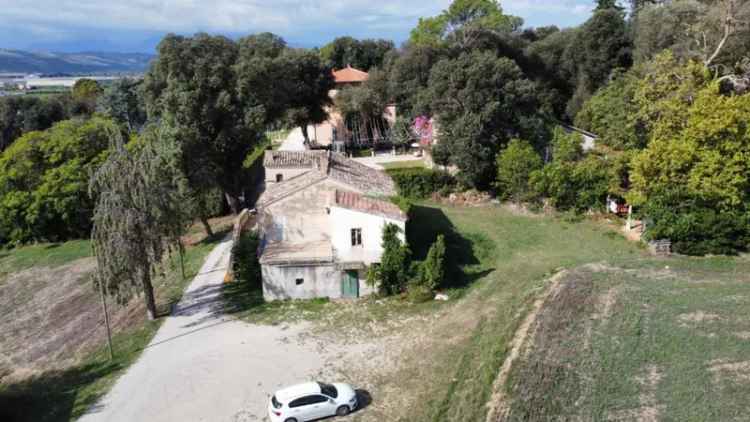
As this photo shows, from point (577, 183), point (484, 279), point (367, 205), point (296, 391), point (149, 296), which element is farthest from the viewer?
point (577, 183)

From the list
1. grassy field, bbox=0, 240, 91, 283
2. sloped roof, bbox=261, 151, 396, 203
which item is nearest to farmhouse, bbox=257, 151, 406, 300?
sloped roof, bbox=261, 151, 396, 203

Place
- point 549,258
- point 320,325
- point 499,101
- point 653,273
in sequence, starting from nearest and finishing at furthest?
point 320,325 < point 653,273 < point 549,258 < point 499,101

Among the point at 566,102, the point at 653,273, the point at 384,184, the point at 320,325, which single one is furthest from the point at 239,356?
the point at 566,102

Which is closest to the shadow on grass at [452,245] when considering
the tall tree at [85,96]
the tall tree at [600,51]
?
the tall tree at [600,51]

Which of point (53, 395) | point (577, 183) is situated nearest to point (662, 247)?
point (577, 183)

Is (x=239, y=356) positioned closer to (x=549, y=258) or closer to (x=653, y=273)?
(x=549, y=258)

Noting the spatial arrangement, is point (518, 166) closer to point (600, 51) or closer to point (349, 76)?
→ point (600, 51)
